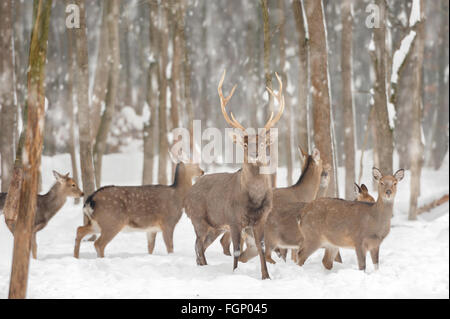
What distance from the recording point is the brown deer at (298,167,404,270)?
25.3ft

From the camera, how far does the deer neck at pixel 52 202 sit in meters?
9.84

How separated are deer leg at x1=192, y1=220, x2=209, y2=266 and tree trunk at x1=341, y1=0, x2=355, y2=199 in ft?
21.3

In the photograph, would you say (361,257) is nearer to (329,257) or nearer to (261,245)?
(329,257)

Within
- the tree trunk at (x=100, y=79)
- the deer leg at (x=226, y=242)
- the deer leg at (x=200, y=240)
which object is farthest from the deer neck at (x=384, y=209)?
the tree trunk at (x=100, y=79)

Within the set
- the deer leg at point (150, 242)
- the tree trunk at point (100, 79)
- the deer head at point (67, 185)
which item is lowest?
the deer leg at point (150, 242)

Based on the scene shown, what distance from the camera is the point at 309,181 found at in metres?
9.91

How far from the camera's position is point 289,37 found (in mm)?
29547

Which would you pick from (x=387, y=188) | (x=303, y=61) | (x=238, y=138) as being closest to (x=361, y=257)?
Result: (x=387, y=188)

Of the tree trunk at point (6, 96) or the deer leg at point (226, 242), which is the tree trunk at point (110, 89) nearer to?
the tree trunk at point (6, 96)

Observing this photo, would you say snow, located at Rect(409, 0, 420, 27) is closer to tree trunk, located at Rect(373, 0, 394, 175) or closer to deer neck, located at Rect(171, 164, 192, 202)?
tree trunk, located at Rect(373, 0, 394, 175)

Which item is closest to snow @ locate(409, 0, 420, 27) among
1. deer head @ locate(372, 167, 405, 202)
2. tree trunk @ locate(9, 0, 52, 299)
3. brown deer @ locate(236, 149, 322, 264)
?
brown deer @ locate(236, 149, 322, 264)
